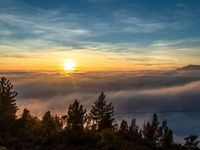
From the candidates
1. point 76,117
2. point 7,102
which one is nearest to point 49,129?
point 76,117

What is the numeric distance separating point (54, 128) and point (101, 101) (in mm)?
33148

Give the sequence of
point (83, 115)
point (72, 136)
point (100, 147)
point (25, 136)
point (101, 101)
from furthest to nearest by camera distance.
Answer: point (101, 101) → point (83, 115) → point (25, 136) → point (72, 136) → point (100, 147)

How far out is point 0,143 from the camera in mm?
51000

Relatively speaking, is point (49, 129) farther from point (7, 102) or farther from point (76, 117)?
point (7, 102)

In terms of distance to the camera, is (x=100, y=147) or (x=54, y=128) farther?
(x=54, y=128)

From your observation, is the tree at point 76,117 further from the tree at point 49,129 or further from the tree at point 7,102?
the tree at point 7,102

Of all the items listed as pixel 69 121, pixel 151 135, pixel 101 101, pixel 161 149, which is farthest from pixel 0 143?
pixel 151 135

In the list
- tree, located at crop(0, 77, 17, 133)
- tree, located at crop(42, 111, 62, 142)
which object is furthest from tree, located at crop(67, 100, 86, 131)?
tree, located at crop(0, 77, 17, 133)

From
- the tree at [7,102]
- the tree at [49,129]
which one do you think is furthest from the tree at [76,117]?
the tree at [7,102]

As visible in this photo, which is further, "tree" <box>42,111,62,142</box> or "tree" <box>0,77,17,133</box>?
"tree" <box>0,77,17,133</box>

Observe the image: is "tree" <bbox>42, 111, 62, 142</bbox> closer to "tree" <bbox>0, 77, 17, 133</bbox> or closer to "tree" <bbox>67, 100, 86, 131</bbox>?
"tree" <bbox>67, 100, 86, 131</bbox>

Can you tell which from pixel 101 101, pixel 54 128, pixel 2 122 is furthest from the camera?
pixel 101 101

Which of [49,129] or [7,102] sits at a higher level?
[7,102]

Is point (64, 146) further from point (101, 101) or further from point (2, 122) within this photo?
point (101, 101)
